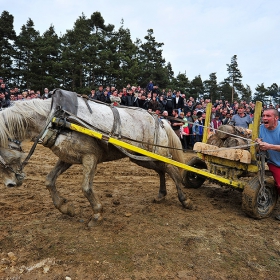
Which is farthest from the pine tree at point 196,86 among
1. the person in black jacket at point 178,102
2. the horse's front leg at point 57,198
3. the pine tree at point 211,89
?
the horse's front leg at point 57,198

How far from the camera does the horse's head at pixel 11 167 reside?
10.4 feet

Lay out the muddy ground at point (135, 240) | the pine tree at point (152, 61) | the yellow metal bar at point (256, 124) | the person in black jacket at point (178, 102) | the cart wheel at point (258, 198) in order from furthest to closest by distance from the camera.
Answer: the pine tree at point (152, 61), the person in black jacket at point (178, 102), the yellow metal bar at point (256, 124), the cart wheel at point (258, 198), the muddy ground at point (135, 240)

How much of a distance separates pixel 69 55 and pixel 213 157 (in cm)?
2360

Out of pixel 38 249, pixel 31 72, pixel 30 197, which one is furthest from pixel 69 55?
pixel 38 249

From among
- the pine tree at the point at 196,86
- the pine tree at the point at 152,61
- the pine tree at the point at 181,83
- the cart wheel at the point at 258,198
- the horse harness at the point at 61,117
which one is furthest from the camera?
the pine tree at the point at 196,86


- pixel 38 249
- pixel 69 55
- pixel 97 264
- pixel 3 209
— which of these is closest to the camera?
pixel 97 264

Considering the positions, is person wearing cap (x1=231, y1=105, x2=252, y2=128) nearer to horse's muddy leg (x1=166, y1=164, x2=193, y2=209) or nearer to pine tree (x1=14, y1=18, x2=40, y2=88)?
horse's muddy leg (x1=166, y1=164, x2=193, y2=209)

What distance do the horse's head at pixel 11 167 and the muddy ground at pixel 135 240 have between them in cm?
41

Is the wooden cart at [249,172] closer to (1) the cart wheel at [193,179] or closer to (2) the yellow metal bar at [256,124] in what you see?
(2) the yellow metal bar at [256,124]

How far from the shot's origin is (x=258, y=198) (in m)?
4.03

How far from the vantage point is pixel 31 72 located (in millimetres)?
25859

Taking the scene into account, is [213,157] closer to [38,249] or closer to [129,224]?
[129,224]

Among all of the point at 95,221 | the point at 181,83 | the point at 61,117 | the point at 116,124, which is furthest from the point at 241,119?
the point at 181,83

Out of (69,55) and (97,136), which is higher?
(69,55)
